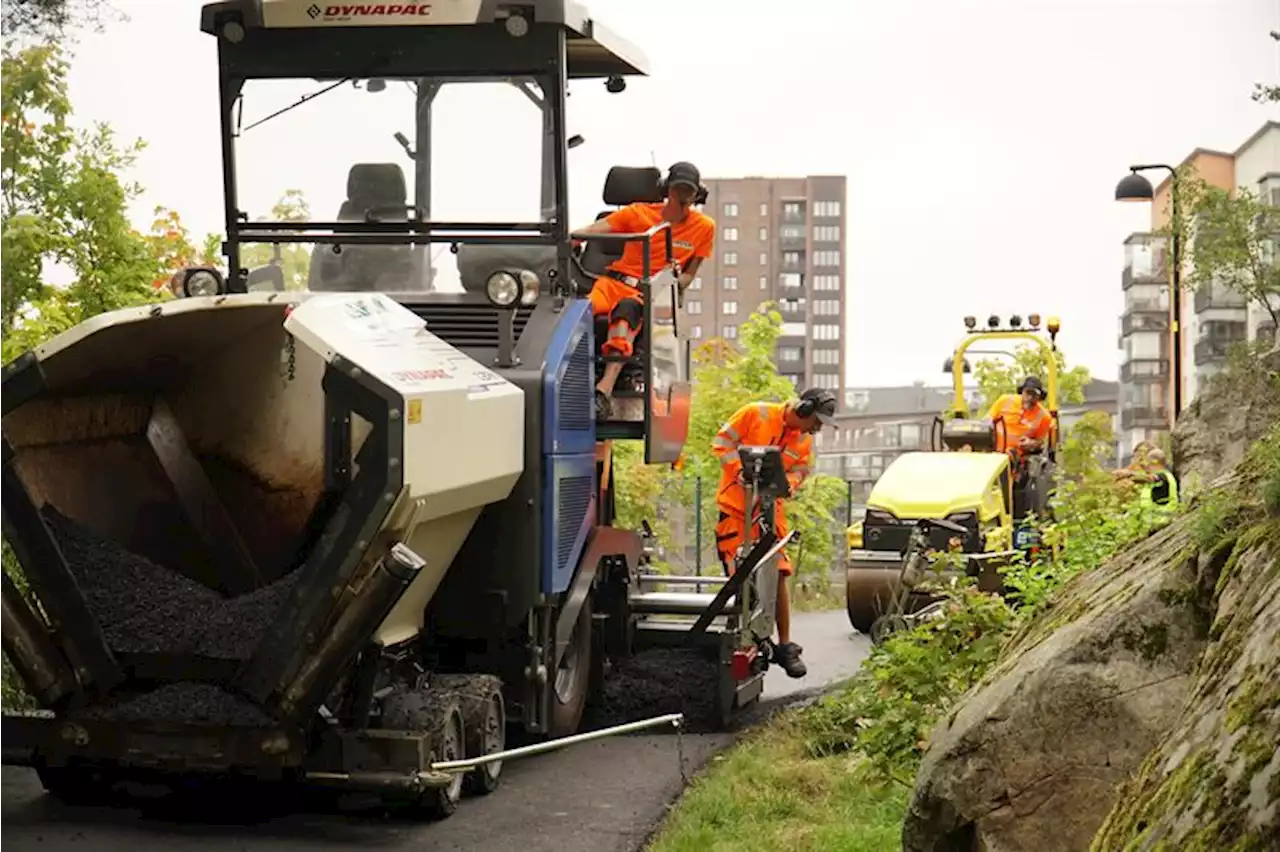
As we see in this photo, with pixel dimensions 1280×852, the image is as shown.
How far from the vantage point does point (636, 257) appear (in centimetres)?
951

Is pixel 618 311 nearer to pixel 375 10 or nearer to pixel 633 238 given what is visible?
Answer: pixel 633 238

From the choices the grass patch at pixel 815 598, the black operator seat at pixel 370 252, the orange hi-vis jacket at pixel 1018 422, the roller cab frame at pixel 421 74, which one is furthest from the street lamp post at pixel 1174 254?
the black operator seat at pixel 370 252

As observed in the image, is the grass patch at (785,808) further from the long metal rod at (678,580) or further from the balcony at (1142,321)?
the balcony at (1142,321)

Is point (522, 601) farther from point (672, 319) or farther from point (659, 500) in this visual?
point (659, 500)

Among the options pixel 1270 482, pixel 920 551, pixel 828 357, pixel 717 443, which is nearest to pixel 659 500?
pixel 920 551

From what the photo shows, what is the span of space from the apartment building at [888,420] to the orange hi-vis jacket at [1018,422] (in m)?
11.0

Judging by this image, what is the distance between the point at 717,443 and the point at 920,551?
2.13 meters

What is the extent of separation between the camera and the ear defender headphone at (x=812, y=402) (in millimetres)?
10609

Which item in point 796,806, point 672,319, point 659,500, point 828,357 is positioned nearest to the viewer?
point 796,806

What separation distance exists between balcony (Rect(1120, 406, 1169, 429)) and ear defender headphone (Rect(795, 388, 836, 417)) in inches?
645

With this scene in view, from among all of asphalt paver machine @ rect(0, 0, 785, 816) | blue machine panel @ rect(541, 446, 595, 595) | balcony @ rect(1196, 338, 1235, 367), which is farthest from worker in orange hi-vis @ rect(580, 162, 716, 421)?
balcony @ rect(1196, 338, 1235, 367)

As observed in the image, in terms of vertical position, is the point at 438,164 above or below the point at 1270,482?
above

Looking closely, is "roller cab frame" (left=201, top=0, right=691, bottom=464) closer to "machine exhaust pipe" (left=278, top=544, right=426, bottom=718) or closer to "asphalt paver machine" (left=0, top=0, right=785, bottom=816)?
"asphalt paver machine" (left=0, top=0, right=785, bottom=816)

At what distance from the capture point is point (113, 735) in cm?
679
